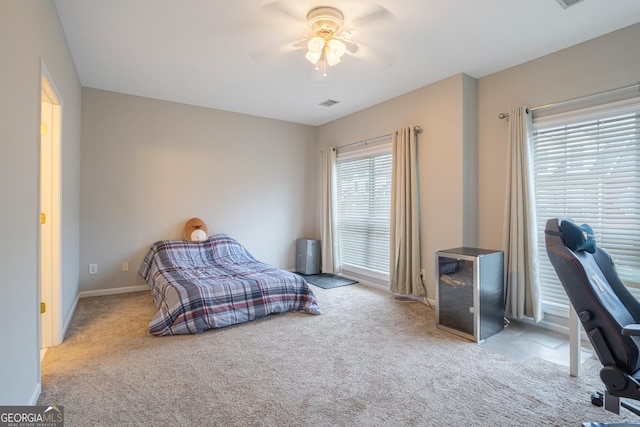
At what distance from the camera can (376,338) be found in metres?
2.86

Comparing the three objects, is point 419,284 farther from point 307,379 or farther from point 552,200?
point 307,379

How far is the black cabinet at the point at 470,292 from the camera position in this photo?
9.20ft

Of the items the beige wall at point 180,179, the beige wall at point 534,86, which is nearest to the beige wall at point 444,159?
the beige wall at point 534,86

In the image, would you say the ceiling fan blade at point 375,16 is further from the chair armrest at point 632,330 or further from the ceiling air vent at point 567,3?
the chair armrest at point 632,330

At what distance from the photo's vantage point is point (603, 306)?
4.80ft

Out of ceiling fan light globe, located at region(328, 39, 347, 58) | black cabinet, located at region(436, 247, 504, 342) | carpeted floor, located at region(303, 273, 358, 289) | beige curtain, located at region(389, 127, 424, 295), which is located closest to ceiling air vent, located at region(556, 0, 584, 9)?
ceiling fan light globe, located at region(328, 39, 347, 58)

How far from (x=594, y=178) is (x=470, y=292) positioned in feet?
4.75

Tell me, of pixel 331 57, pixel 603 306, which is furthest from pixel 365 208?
pixel 603 306

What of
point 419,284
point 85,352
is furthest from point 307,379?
point 419,284

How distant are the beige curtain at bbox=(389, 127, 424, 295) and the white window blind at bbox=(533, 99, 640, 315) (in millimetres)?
1229

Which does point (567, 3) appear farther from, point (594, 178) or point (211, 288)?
point (211, 288)

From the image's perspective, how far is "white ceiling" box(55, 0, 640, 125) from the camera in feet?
7.74

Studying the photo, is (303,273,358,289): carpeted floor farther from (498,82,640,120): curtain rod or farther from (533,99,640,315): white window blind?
(498,82,640,120): curtain rod

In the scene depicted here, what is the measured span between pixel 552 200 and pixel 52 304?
4509 millimetres
